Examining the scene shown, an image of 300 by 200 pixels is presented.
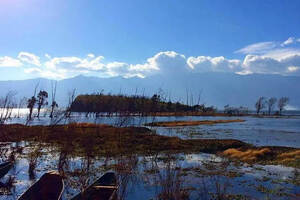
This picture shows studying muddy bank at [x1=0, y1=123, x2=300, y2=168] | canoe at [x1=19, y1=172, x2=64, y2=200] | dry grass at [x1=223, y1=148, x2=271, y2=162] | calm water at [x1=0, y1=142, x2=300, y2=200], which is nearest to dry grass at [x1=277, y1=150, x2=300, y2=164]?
muddy bank at [x1=0, y1=123, x2=300, y2=168]

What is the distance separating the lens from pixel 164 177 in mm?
10109

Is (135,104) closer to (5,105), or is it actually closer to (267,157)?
(5,105)

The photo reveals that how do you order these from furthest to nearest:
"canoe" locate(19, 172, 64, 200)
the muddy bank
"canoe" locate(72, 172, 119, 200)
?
the muddy bank → "canoe" locate(19, 172, 64, 200) → "canoe" locate(72, 172, 119, 200)

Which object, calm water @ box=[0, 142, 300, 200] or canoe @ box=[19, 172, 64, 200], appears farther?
calm water @ box=[0, 142, 300, 200]

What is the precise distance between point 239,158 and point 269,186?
7.24 m

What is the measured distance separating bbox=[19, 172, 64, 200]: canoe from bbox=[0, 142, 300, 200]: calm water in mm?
687

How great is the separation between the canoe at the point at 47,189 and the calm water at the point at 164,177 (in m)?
0.69

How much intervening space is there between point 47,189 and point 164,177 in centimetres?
447

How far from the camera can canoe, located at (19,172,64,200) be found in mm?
8844

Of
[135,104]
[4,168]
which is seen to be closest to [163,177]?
[4,168]

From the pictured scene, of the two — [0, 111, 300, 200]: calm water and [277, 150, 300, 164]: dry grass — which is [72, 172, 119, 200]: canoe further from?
[277, 150, 300, 164]: dry grass

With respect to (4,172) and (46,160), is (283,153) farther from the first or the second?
(4,172)

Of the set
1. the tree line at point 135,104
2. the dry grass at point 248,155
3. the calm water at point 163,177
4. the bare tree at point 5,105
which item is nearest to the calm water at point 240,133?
the tree line at point 135,104

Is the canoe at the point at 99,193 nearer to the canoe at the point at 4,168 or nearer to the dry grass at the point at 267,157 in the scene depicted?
the canoe at the point at 4,168
